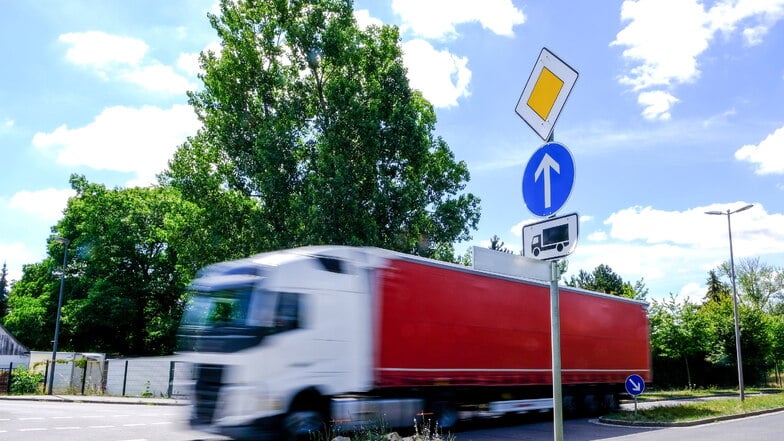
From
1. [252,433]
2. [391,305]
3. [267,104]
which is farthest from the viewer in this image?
[267,104]

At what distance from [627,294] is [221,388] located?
38423 mm

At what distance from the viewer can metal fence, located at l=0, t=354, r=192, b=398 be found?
94.4ft

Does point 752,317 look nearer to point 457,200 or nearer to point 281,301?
point 457,200

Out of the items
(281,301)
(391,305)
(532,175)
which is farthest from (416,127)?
(532,175)

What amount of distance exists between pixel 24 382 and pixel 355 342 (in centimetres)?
2636

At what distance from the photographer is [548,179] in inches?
183

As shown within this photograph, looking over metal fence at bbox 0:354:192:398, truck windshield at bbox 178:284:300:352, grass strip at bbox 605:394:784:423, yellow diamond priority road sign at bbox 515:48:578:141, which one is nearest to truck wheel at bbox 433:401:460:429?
truck windshield at bbox 178:284:300:352

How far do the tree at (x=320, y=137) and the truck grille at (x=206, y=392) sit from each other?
1350 cm

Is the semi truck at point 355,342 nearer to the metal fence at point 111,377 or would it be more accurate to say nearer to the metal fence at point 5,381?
the metal fence at point 111,377

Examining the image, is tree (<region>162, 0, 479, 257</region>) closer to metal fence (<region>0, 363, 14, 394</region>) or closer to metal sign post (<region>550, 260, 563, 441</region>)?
metal fence (<region>0, 363, 14, 394</region>)

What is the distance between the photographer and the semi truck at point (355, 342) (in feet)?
33.1

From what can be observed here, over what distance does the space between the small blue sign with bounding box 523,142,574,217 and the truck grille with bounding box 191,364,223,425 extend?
6981mm

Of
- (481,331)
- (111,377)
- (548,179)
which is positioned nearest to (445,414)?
(481,331)

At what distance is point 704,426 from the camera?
15.7 m
